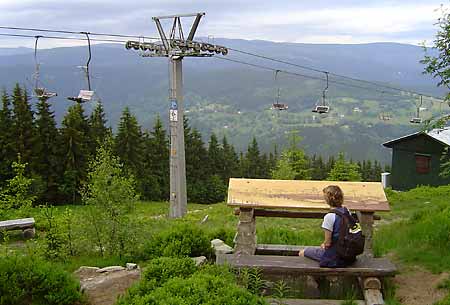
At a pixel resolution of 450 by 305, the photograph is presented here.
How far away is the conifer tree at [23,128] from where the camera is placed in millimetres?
41875

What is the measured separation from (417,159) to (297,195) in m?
26.2

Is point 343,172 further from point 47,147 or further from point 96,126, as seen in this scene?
point 96,126

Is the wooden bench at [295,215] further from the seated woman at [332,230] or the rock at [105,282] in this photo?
the rock at [105,282]

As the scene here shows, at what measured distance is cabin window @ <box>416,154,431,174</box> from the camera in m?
31.8

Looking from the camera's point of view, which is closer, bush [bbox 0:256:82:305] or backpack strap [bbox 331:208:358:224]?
bush [bbox 0:256:82:305]

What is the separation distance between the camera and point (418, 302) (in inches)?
269

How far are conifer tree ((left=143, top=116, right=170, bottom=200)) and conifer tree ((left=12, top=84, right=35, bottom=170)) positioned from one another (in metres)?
12.9

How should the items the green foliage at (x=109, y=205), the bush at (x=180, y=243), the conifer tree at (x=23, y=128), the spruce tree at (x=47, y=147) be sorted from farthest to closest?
1. the spruce tree at (x=47, y=147)
2. the conifer tree at (x=23, y=128)
3. the green foliage at (x=109, y=205)
4. the bush at (x=180, y=243)

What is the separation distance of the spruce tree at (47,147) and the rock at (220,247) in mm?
36101

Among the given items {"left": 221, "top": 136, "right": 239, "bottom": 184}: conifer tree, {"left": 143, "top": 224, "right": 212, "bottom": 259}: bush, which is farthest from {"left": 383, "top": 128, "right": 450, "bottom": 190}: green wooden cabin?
{"left": 221, "top": 136, "right": 239, "bottom": 184}: conifer tree

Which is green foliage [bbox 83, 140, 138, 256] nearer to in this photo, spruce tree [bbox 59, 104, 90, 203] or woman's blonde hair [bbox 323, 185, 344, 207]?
woman's blonde hair [bbox 323, 185, 344, 207]

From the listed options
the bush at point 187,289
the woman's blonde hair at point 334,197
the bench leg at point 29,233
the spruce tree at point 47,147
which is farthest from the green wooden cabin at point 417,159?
the bush at point 187,289

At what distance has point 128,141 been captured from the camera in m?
50.2

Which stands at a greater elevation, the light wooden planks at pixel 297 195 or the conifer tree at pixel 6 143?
the light wooden planks at pixel 297 195
